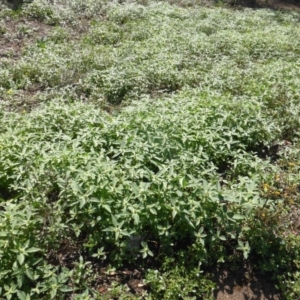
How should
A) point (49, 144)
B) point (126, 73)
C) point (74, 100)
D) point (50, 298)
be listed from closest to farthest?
point (50, 298) → point (49, 144) → point (74, 100) → point (126, 73)

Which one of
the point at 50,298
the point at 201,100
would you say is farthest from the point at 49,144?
the point at 201,100

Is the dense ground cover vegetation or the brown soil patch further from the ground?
the dense ground cover vegetation

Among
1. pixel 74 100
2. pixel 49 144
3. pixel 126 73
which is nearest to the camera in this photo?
pixel 49 144

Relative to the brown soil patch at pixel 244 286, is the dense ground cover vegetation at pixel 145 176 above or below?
above

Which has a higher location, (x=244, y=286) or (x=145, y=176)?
(x=145, y=176)

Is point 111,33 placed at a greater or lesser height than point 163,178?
lesser

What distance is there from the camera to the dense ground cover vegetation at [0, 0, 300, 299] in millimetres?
3219

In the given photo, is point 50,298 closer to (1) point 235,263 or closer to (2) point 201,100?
(1) point 235,263

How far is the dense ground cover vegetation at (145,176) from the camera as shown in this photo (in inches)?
127

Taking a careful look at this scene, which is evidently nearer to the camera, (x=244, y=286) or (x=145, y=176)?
(x=244, y=286)

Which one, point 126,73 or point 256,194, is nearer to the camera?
point 256,194

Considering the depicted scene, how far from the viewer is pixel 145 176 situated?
3.65 m

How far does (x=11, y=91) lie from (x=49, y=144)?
2.43m

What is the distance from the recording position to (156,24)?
958cm
